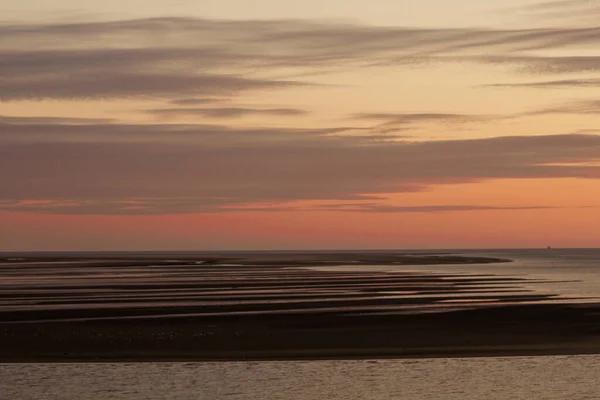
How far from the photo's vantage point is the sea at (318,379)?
23453mm

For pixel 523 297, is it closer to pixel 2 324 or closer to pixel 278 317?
pixel 278 317

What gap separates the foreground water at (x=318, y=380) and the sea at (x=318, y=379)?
2 centimetres

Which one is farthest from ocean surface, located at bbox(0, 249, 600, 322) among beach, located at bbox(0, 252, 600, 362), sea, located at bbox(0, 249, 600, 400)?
sea, located at bbox(0, 249, 600, 400)

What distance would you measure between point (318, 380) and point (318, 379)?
0.17 m

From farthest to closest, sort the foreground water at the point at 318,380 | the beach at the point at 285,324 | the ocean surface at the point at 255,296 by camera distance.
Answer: the ocean surface at the point at 255,296
the beach at the point at 285,324
the foreground water at the point at 318,380

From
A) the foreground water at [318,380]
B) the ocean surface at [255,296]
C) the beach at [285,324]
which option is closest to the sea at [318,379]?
the foreground water at [318,380]

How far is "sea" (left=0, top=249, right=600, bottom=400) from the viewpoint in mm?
23453

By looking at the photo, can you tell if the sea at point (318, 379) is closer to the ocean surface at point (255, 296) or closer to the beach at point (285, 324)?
the beach at point (285, 324)

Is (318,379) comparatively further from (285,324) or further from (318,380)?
(285,324)

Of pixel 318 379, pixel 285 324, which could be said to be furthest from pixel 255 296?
pixel 318 379

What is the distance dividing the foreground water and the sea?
0.02 metres

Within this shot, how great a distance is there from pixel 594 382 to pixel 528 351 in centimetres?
669

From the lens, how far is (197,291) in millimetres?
60500

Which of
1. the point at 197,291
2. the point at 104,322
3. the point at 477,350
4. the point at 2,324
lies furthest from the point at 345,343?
the point at 197,291
